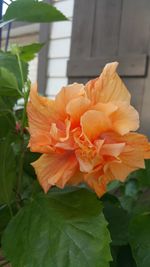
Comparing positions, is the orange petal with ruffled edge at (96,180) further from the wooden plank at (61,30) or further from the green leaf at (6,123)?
the wooden plank at (61,30)

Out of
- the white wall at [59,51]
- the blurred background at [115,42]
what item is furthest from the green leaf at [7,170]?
the white wall at [59,51]

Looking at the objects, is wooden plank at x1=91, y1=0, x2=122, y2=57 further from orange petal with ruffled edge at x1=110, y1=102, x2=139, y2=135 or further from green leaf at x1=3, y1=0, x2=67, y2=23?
orange petal with ruffled edge at x1=110, y1=102, x2=139, y2=135

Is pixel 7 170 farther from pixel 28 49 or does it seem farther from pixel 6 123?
pixel 28 49

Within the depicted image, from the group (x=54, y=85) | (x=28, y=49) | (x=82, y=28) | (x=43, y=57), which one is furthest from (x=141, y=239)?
(x=43, y=57)

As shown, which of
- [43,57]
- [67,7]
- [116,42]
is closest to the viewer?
[116,42]

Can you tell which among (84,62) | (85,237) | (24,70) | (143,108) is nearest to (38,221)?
(85,237)
